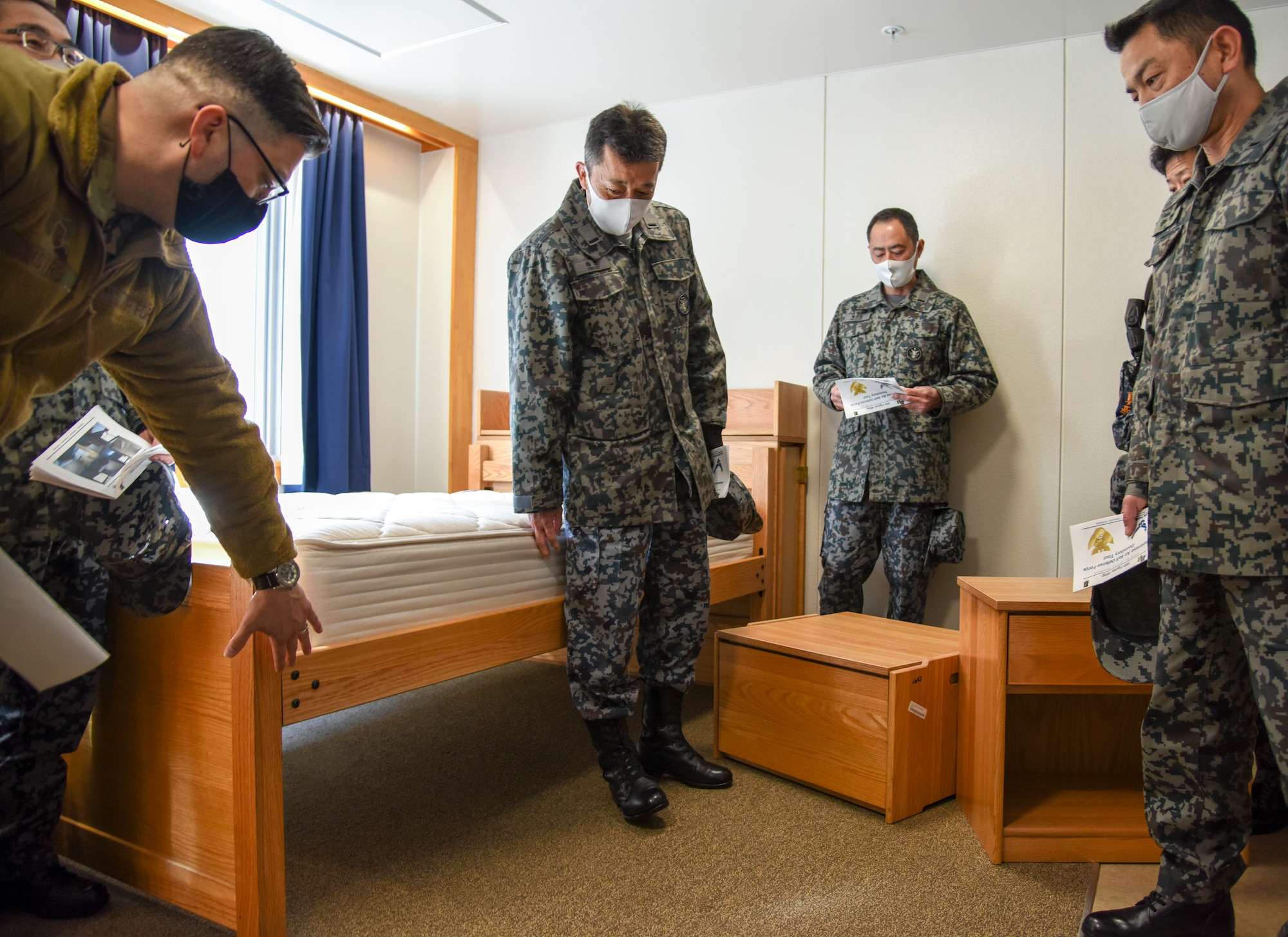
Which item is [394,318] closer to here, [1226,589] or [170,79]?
[170,79]

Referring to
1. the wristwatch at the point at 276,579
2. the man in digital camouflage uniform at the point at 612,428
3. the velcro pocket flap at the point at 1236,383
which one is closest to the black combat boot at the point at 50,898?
the wristwatch at the point at 276,579

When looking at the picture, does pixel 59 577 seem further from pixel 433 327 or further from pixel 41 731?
pixel 433 327

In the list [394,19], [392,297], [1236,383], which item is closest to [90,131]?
[1236,383]

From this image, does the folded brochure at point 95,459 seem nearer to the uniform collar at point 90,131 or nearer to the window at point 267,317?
the uniform collar at point 90,131

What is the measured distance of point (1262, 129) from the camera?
3.68ft

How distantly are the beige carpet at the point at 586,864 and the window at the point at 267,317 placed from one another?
170 cm

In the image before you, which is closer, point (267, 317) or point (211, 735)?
point (211, 735)

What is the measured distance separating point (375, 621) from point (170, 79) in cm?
95

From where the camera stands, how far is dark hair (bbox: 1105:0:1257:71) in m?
1.17

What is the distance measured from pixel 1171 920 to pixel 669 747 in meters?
1.02

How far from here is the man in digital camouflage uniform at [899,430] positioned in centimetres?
272

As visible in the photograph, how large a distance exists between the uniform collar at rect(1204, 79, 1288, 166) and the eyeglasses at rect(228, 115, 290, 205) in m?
1.20

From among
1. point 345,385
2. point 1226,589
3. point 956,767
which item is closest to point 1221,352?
point 1226,589

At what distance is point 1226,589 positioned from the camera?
1.12 metres
